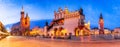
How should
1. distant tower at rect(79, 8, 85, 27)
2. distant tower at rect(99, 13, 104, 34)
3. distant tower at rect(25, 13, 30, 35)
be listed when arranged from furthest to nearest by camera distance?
distant tower at rect(25, 13, 30, 35)
distant tower at rect(79, 8, 85, 27)
distant tower at rect(99, 13, 104, 34)

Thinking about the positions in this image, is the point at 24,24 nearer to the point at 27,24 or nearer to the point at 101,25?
the point at 27,24

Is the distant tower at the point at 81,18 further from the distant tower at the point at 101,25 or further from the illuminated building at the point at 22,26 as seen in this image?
the illuminated building at the point at 22,26

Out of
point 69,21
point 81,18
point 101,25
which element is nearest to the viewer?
point 101,25

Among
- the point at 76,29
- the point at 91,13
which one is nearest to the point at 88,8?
the point at 91,13

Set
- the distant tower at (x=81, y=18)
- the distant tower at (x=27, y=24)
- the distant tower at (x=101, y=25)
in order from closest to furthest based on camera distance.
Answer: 1. the distant tower at (x=101, y=25)
2. the distant tower at (x=81, y=18)
3. the distant tower at (x=27, y=24)

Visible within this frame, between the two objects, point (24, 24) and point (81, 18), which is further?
point (24, 24)

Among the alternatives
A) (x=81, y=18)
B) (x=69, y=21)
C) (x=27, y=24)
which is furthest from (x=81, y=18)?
(x=27, y=24)

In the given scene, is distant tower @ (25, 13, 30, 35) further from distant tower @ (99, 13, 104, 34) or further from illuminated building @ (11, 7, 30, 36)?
distant tower @ (99, 13, 104, 34)

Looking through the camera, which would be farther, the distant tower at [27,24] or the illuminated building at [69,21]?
the distant tower at [27,24]

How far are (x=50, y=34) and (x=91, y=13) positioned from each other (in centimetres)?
75

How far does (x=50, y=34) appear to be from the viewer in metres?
3.81

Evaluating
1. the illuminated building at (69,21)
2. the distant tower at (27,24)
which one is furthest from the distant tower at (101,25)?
the distant tower at (27,24)

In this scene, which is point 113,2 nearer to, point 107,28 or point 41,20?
point 107,28

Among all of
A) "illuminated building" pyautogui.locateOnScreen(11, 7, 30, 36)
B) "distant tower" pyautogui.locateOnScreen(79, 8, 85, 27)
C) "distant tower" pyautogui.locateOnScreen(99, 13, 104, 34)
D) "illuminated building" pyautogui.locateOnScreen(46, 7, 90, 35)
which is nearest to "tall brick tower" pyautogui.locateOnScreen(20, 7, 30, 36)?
"illuminated building" pyautogui.locateOnScreen(11, 7, 30, 36)
